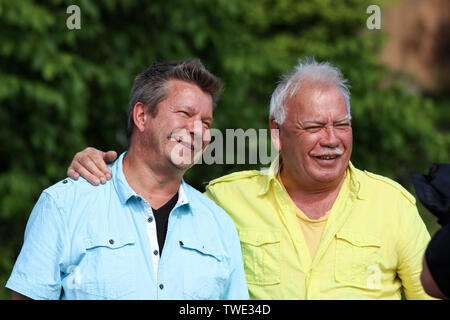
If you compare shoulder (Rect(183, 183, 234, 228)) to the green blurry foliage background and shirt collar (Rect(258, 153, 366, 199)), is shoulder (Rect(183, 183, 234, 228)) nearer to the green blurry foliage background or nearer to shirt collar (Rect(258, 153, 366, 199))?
shirt collar (Rect(258, 153, 366, 199))

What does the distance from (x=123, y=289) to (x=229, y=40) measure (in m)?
3.41

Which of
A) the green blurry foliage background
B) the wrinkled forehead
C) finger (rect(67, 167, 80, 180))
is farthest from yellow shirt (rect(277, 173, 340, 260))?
the green blurry foliage background

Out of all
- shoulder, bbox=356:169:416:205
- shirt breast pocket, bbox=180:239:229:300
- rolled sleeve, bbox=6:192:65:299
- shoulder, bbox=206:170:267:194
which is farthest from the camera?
shoulder, bbox=206:170:267:194

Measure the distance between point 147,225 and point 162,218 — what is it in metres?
0.07

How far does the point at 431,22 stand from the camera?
10.2 meters

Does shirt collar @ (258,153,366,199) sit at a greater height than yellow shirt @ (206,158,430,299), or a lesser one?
greater

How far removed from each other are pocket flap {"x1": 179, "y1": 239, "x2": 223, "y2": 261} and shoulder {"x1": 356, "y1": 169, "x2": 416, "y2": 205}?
735 mm

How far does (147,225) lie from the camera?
93.2 inches

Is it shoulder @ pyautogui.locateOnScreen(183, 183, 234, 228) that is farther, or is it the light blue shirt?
shoulder @ pyautogui.locateOnScreen(183, 183, 234, 228)

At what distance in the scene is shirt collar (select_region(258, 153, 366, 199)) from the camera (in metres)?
2.67

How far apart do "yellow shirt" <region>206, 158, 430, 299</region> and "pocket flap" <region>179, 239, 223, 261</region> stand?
0.26 meters

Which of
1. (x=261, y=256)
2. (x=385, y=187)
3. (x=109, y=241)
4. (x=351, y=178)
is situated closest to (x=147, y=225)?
(x=109, y=241)

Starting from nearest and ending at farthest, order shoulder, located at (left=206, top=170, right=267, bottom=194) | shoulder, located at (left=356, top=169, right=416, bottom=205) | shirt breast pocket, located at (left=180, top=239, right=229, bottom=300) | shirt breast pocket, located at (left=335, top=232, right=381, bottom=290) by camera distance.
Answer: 1. shirt breast pocket, located at (left=180, top=239, right=229, bottom=300)
2. shirt breast pocket, located at (left=335, top=232, right=381, bottom=290)
3. shoulder, located at (left=356, top=169, right=416, bottom=205)
4. shoulder, located at (left=206, top=170, right=267, bottom=194)

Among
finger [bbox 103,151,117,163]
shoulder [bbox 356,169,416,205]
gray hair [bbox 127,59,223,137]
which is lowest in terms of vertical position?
shoulder [bbox 356,169,416,205]
